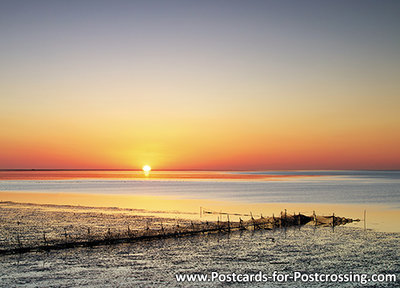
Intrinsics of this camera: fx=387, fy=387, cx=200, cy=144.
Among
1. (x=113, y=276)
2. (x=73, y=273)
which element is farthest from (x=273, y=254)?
(x=73, y=273)

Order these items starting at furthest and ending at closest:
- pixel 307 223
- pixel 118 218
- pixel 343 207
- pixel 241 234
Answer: pixel 343 207 → pixel 118 218 → pixel 307 223 → pixel 241 234

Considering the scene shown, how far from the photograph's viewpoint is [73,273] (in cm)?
2567

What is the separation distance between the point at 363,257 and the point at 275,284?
10.5 m

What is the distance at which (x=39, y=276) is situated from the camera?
81.7ft

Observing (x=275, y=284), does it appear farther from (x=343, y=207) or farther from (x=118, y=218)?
(x=343, y=207)

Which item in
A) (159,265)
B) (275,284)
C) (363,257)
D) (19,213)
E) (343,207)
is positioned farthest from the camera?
(343,207)

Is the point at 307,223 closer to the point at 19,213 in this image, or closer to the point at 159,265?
the point at 159,265

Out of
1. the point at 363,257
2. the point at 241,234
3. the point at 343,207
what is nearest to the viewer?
the point at 363,257

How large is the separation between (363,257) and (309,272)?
6852mm

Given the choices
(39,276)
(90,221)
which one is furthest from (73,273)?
(90,221)

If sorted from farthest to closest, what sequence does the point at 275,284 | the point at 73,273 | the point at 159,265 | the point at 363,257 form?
the point at 363,257 < the point at 159,265 < the point at 73,273 < the point at 275,284

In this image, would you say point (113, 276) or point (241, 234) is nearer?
point (113, 276)

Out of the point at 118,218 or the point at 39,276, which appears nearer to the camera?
the point at 39,276

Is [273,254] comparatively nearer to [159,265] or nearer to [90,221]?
[159,265]
